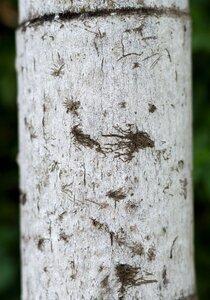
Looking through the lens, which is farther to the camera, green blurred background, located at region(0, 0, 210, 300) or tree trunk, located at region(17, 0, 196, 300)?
green blurred background, located at region(0, 0, 210, 300)

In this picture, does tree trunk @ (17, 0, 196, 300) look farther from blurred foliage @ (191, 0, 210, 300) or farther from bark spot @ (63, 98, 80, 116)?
blurred foliage @ (191, 0, 210, 300)

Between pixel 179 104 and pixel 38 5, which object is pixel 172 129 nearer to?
pixel 179 104

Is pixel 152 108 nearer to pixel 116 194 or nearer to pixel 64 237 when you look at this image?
pixel 116 194

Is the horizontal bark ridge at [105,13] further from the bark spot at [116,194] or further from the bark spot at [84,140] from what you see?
the bark spot at [116,194]

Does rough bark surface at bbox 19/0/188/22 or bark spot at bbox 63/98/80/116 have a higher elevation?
rough bark surface at bbox 19/0/188/22

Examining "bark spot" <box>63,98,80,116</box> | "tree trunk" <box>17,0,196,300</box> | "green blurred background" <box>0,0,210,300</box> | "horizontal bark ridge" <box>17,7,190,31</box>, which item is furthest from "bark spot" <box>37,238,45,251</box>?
"green blurred background" <box>0,0,210,300</box>

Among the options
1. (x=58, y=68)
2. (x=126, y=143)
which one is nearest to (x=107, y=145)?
(x=126, y=143)
